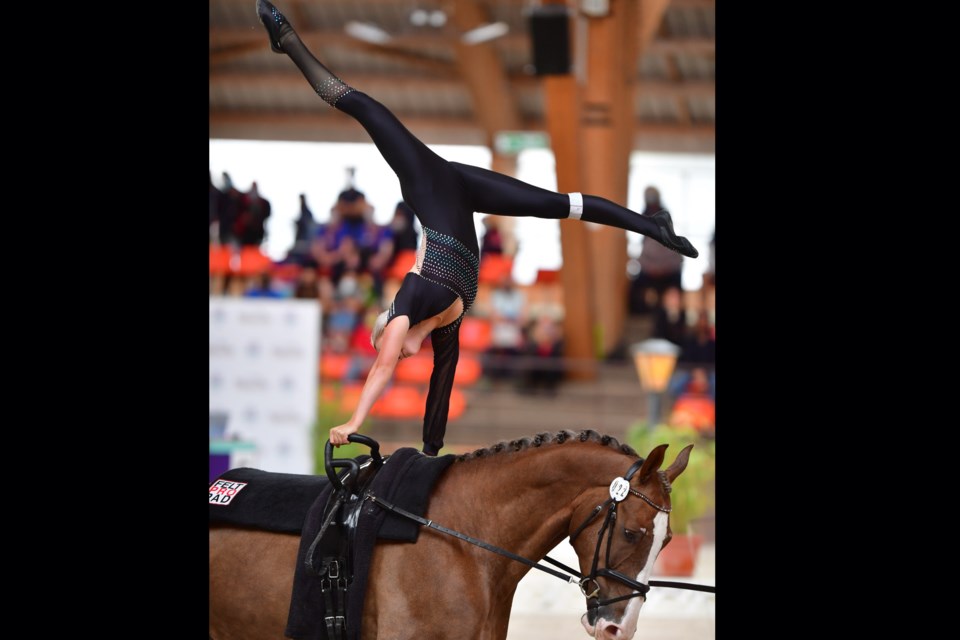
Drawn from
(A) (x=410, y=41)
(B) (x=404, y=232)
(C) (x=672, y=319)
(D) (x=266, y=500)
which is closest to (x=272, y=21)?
(D) (x=266, y=500)

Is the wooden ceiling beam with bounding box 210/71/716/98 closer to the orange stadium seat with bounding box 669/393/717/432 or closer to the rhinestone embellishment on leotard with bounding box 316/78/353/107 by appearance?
the orange stadium seat with bounding box 669/393/717/432

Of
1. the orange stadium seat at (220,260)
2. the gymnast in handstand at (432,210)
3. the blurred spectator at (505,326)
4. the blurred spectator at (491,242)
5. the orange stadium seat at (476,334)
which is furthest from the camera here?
the blurred spectator at (491,242)

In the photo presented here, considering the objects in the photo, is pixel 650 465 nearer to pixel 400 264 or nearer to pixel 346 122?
pixel 400 264

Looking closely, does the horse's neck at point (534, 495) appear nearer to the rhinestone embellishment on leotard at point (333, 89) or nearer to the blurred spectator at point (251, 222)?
the rhinestone embellishment on leotard at point (333, 89)

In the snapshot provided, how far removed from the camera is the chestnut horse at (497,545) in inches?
119

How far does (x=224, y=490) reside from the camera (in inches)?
139

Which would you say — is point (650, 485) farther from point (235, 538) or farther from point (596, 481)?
point (235, 538)

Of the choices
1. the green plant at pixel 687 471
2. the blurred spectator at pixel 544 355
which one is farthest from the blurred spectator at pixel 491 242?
the green plant at pixel 687 471

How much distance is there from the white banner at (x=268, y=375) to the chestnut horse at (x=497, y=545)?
5099mm

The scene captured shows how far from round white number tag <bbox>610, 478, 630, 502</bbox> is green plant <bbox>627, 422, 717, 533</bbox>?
4.95 m

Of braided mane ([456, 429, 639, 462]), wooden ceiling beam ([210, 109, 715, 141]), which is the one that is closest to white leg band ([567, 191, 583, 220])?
braided mane ([456, 429, 639, 462])

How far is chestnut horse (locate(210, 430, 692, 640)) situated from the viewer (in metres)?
3.03

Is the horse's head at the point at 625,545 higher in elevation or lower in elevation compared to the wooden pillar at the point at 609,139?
lower
